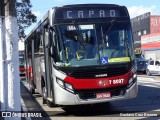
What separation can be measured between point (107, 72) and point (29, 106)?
4.41m

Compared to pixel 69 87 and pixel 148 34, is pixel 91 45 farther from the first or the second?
pixel 148 34

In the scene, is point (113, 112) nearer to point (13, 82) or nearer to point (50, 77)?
point (50, 77)

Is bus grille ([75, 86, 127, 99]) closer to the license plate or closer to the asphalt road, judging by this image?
the license plate

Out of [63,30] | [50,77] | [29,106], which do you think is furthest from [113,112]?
[29,106]

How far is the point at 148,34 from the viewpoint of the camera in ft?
206

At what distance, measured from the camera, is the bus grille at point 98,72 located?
32.5ft

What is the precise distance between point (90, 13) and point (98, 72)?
174 centimetres

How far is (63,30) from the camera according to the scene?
10.2 m

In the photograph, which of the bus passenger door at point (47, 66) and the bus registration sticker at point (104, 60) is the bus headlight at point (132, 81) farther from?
the bus passenger door at point (47, 66)

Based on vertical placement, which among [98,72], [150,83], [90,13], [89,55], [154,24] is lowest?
[150,83]

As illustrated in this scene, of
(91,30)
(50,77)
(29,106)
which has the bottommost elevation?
(29,106)

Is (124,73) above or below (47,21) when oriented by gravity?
below

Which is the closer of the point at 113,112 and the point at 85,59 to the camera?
the point at 85,59

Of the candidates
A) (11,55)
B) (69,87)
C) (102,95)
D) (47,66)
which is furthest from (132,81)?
(11,55)
